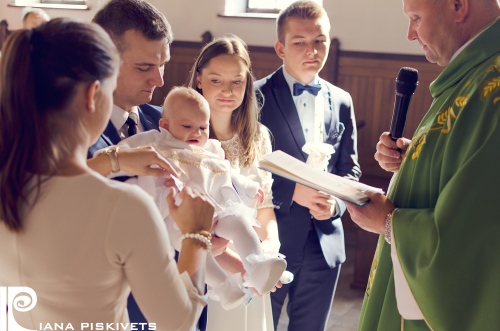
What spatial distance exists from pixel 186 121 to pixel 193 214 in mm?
739

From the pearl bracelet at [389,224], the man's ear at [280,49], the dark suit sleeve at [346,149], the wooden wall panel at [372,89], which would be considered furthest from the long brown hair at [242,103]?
the wooden wall panel at [372,89]

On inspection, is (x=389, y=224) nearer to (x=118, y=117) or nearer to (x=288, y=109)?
(x=118, y=117)

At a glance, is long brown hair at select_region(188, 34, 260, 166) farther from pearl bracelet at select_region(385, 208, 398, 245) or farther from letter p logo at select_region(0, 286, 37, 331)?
letter p logo at select_region(0, 286, 37, 331)

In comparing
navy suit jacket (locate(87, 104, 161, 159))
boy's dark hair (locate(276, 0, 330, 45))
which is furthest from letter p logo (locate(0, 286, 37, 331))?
boy's dark hair (locate(276, 0, 330, 45))

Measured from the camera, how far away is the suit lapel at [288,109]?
3.44 m

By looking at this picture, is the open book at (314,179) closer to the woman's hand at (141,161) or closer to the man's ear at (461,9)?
the woman's hand at (141,161)

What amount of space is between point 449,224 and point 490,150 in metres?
0.24

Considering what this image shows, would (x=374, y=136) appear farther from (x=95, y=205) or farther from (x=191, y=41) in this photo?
(x=95, y=205)

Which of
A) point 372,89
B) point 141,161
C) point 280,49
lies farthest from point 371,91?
point 141,161

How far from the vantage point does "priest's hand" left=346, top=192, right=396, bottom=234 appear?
206cm

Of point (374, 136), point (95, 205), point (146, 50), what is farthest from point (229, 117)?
point (374, 136)

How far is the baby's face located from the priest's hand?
58 centimetres

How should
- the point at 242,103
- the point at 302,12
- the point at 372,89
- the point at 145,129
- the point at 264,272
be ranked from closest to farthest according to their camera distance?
the point at 264,272 < the point at 145,129 < the point at 242,103 < the point at 302,12 < the point at 372,89

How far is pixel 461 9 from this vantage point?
204 cm
